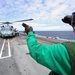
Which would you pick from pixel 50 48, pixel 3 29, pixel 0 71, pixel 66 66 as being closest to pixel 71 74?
pixel 66 66

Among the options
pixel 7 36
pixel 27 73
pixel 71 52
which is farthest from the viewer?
pixel 7 36

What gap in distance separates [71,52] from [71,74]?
9.4 inches

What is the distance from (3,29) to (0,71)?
27.7 meters

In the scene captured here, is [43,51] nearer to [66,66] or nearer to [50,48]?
[50,48]

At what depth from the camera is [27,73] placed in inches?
288

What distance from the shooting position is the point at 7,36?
106ft

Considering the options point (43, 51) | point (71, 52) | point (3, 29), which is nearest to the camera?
point (71, 52)

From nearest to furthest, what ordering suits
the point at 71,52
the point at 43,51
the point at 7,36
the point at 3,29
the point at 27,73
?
the point at 71,52
the point at 43,51
the point at 27,73
the point at 7,36
the point at 3,29

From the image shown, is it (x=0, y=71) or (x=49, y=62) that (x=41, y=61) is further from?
(x=0, y=71)

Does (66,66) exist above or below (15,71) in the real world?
above

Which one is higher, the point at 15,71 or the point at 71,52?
the point at 71,52

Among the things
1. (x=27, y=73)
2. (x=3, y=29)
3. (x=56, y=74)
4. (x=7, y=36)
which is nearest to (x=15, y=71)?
(x=27, y=73)

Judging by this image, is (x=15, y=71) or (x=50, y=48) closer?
(x=50, y=48)

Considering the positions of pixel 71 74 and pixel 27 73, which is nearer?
pixel 71 74
